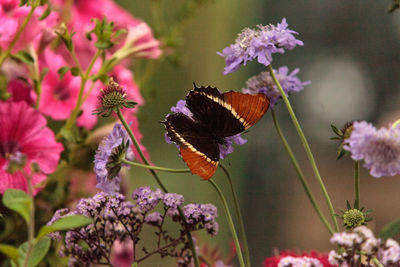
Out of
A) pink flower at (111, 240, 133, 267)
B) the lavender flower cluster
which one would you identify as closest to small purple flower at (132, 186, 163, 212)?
the lavender flower cluster

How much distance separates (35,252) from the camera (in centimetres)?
26

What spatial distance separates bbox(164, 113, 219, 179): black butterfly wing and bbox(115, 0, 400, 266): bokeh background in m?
0.57

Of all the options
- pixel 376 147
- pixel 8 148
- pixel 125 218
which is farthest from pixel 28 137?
pixel 376 147

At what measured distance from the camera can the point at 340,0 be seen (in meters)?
0.96

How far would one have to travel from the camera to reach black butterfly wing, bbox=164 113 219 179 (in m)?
0.26

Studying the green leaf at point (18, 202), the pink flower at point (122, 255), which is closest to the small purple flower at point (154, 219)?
the green leaf at point (18, 202)

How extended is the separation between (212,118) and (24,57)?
0.63 ft

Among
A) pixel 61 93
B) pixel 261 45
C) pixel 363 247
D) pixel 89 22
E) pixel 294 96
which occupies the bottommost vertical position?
pixel 363 247

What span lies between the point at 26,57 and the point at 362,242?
0.97 feet

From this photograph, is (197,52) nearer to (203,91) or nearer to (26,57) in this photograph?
(26,57)

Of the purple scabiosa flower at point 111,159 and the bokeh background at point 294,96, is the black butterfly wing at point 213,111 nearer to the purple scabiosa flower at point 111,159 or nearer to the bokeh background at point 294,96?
the purple scabiosa flower at point 111,159

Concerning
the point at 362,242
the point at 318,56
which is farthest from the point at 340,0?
the point at 362,242

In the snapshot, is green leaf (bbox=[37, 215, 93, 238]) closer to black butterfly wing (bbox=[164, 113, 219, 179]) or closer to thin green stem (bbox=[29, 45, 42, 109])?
black butterfly wing (bbox=[164, 113, 219, 179])

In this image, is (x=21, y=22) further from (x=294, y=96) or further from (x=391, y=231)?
(x=294, y=96)
